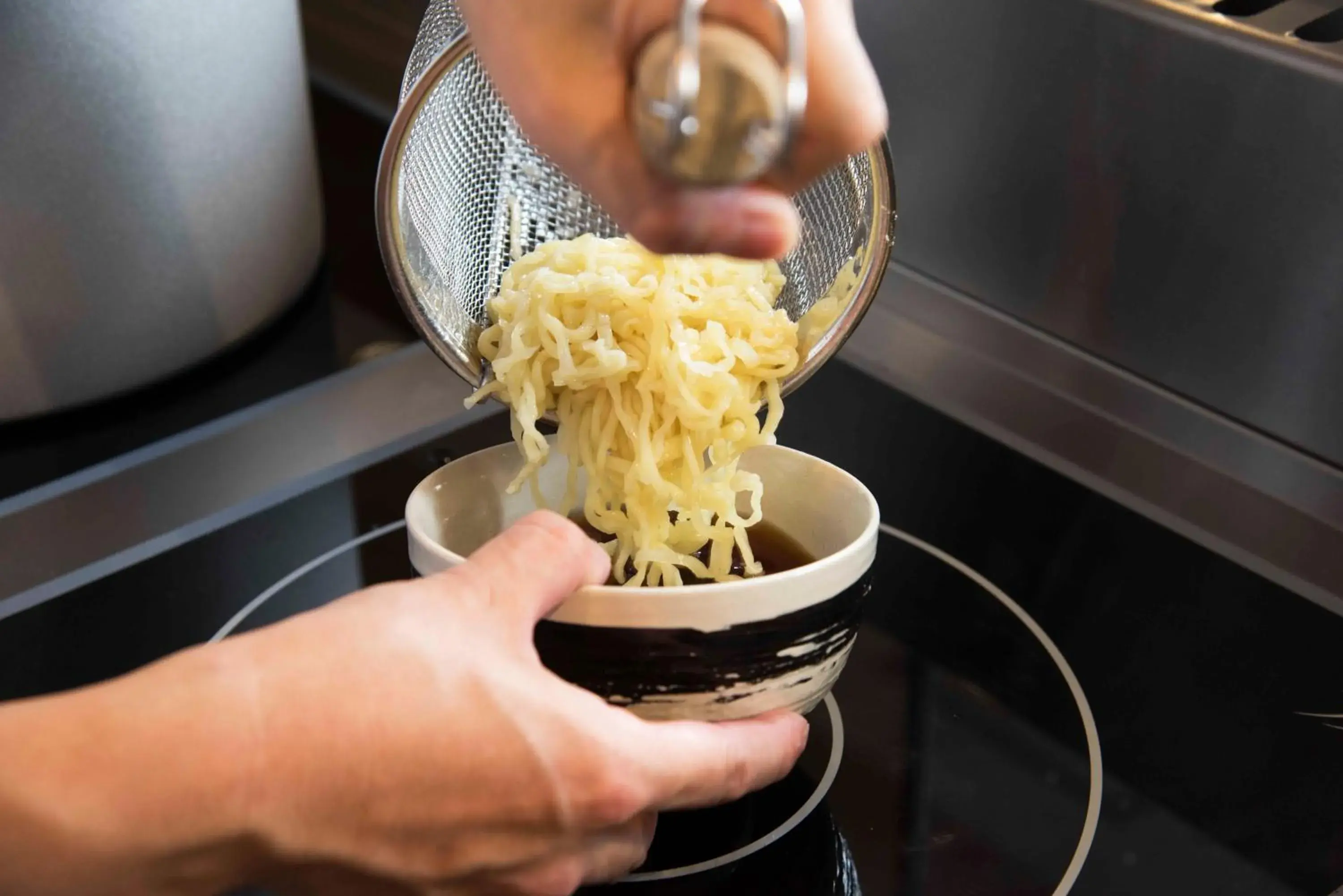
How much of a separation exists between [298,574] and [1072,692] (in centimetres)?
50

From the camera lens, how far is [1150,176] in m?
0.88

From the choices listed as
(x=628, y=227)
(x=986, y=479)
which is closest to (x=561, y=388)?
(x=628, y=227)

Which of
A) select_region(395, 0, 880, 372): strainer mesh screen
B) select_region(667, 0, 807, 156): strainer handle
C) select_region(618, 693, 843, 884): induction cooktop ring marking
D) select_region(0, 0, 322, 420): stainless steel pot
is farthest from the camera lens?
select_region(0, 0, 322, 420): stainless steel pot

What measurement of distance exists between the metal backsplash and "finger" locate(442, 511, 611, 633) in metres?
0.53

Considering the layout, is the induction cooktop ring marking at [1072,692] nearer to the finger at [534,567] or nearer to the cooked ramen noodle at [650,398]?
the cooked ramen noodle at [650,398]

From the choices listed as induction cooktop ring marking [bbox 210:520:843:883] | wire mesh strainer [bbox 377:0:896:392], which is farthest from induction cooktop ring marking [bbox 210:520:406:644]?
wire mesh strainer [bbox 377:0:896:392]

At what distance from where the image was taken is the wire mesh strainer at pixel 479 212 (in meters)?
0.72

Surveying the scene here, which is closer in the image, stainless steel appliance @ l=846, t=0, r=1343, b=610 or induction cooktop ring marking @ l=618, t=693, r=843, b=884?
induction cooktop ring marking @ l=618, t=693, r=843, b=884

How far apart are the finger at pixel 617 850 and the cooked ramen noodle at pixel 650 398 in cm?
14

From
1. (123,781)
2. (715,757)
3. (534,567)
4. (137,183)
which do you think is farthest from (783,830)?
(137,183)

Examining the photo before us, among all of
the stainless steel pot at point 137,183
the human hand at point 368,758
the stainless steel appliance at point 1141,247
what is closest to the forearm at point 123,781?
the human hand at point 368,758

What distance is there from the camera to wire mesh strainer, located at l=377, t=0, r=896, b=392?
718mm

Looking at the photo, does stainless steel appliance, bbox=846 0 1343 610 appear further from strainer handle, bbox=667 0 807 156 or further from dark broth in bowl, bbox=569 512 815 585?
strainer handle, bbox=667 0 807 156

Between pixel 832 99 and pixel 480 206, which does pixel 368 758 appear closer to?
pixel 832 99
